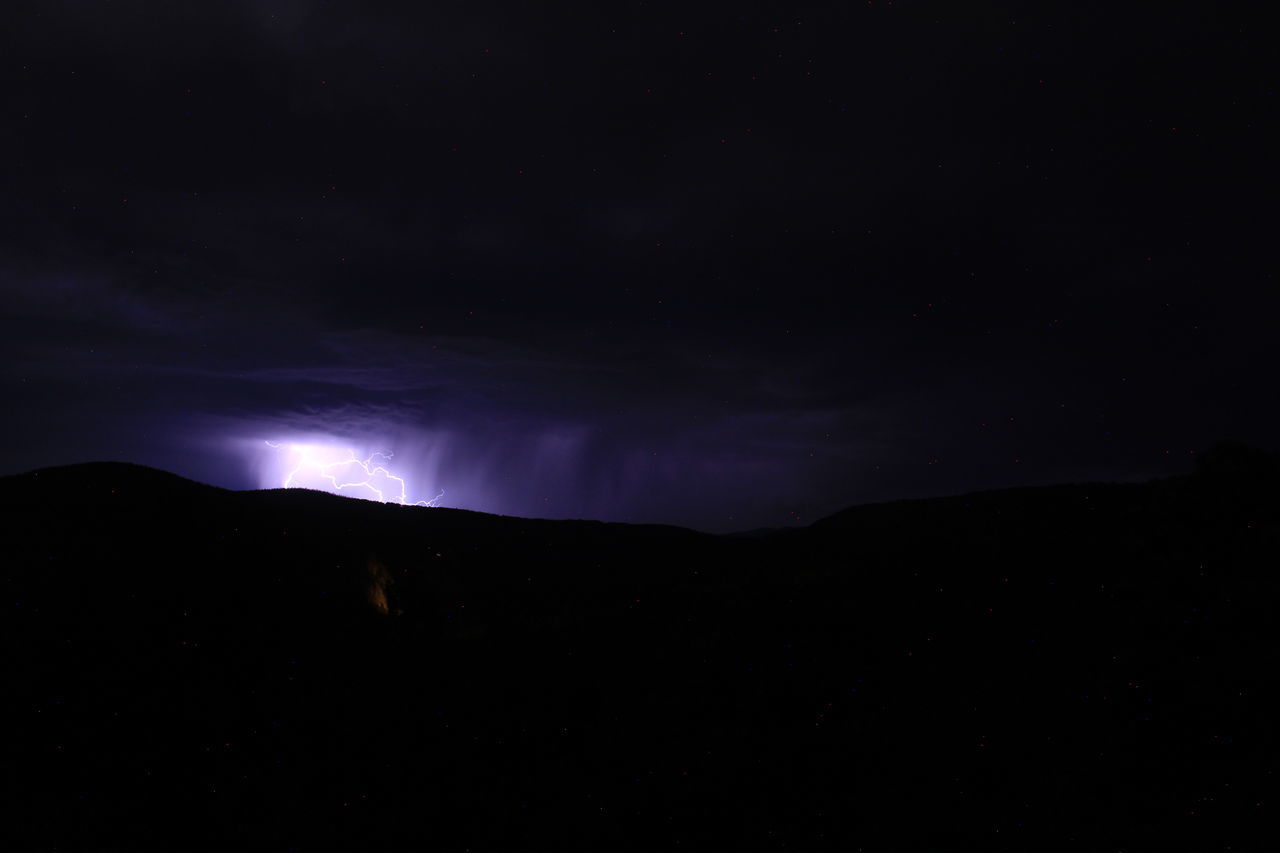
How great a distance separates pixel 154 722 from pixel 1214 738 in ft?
50.5

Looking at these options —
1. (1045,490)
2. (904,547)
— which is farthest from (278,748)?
(1045,490)

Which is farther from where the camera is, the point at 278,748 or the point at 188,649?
the point at 188,649

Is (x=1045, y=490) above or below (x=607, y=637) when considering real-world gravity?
above

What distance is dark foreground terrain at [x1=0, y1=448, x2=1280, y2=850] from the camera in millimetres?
8359

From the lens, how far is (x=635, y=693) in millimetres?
11758

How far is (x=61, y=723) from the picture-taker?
357 inches

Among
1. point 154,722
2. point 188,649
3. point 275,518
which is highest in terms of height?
point 275,518

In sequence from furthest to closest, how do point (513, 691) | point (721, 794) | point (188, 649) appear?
point (513, 691)
point (188, 649)
point (721, 794)

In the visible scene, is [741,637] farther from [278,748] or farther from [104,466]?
[104,466]

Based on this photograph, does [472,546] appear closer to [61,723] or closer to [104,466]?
[104,466]

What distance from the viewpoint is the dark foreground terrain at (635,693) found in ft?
27.4

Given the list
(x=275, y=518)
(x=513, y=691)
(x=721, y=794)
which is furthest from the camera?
(x=275, y=518)

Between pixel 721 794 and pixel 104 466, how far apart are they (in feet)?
51.3

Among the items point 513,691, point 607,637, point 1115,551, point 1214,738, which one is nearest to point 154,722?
point 513,691
